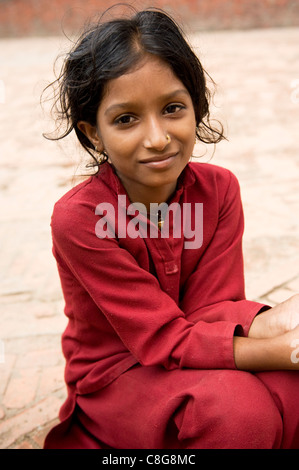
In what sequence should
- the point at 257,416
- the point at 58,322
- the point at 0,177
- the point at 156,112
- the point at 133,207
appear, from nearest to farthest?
1. the point at 257,416
2. the point at 156,112
3. the point at 133,207
4. the point at 58,322
5. the point at 0,177

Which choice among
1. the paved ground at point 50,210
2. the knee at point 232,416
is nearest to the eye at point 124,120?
the paved ground at point 50,210

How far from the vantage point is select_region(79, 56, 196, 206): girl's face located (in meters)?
1.39

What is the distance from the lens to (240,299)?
173cm

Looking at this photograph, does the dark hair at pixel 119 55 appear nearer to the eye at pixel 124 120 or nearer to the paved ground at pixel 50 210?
the eye at pixel 124 120

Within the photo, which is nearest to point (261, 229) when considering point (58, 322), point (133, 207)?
point (58, 322)

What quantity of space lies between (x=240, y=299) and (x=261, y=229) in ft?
4.94

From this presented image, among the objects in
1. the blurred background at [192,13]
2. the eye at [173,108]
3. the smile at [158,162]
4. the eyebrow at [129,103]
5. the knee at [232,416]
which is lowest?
the blurred background at [192,13]

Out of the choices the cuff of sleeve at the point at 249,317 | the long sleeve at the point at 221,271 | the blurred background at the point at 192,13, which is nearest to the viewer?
the cuff of sleeve at the point at 249,317

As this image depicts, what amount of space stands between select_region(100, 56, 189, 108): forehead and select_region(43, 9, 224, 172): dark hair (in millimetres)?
15

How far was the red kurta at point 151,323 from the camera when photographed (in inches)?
53.7

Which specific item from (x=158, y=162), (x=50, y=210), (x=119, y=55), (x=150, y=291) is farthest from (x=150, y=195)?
(x=50, y=210)

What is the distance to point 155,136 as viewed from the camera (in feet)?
4.54

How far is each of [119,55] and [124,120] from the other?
0.16 m

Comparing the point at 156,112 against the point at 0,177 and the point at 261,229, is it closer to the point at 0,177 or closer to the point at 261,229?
the point at 261,229
